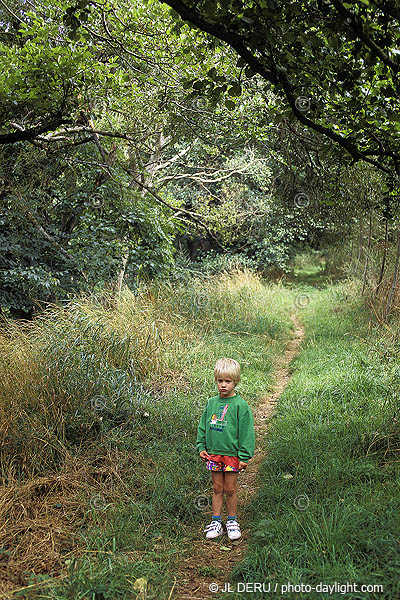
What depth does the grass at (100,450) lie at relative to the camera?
314cm

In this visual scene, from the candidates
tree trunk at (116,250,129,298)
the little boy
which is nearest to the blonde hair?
the little boy

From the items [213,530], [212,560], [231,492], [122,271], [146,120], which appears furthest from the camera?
[122,271]

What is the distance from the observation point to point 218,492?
3750 millimetres

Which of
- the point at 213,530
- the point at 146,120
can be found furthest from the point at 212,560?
the point at 146,120

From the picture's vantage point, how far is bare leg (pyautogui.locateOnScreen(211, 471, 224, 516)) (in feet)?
12.2

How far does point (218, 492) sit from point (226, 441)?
0.38 m

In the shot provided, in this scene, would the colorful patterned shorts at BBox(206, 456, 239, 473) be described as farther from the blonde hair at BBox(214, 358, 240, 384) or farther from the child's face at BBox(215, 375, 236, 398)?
the blonde hair at BBox(214, 358, 240, 384)

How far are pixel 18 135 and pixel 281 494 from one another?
479cm

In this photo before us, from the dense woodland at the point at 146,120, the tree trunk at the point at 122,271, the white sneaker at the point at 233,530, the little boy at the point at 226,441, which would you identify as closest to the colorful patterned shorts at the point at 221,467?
the little boy at the point at 226,441

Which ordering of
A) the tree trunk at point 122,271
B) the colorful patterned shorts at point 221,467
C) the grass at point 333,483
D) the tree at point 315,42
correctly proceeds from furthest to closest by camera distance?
the tree trunk at point 122,271 < the colorful patterned shorts at point 221,467 < the tree at point 315,42 < the grass at point 333,483

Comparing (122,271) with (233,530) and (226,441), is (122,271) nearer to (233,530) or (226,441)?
(226,441)

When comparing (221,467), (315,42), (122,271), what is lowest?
(221,467)

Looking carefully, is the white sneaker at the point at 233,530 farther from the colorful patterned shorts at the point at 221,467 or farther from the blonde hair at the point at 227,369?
the blonde hair at the point at 227,369

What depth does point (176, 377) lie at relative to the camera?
6.85 metres
